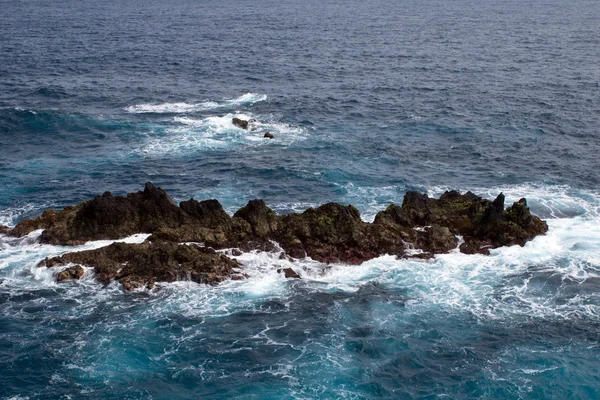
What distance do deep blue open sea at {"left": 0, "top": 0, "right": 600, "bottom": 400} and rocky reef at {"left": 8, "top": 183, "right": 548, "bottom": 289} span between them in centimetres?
200

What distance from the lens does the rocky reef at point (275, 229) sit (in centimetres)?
7219

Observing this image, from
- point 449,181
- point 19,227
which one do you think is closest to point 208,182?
point 19,227

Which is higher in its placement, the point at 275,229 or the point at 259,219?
the point at 259,219

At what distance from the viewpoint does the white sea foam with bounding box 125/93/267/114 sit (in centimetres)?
12331

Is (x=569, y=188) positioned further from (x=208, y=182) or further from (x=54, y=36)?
(x=54, y=36)

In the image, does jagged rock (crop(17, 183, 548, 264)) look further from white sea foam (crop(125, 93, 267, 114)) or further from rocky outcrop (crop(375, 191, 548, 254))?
white sea foam (crop(125, 93, 267, 114))

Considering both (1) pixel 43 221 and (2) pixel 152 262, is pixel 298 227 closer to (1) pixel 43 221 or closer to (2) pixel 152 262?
(2) pixel 152 262

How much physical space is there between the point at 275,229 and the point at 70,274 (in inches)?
885

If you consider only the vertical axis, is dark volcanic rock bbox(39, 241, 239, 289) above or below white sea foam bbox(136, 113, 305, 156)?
below

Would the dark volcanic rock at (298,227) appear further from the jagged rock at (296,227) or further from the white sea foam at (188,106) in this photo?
the white sea foam at (188,106)

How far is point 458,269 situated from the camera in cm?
7056

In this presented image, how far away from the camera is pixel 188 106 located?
416 ft

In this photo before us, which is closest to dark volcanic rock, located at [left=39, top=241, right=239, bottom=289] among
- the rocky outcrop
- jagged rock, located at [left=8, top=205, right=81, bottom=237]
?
jagged rock, located at [left=8, top=205, right=81, bottom=237]

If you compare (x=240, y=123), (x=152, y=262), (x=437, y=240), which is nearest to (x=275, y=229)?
(x=152, y=262)
